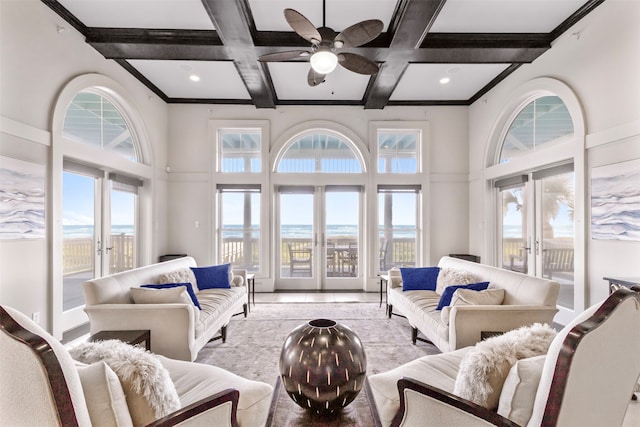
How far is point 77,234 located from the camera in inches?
142

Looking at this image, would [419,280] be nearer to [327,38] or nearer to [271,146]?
[327,38]

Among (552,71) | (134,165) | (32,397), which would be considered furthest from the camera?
(134,165)

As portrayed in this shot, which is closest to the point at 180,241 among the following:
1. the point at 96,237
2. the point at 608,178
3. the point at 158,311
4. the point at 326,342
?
the point at 96,237

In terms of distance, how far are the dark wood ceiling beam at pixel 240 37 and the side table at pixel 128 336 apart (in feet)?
9.56

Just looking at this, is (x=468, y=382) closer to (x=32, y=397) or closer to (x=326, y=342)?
(x=326, y=342)

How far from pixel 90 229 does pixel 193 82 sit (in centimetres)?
265

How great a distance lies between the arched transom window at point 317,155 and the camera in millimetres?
5562

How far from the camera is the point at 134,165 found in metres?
4.49

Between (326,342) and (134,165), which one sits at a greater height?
(134,165)

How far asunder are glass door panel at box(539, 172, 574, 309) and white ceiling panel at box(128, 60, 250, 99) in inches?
183

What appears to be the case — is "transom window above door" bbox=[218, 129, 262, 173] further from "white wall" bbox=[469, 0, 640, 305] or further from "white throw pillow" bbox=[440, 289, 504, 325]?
"white wall" bbox=[469, 0, 640, 305]

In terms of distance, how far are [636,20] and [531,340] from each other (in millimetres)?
3291

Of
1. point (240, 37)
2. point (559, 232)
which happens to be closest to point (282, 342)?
point (240, 37)

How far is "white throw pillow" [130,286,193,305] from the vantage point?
2.47m
